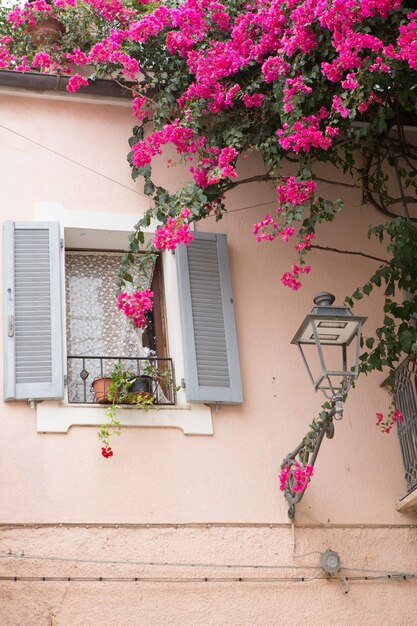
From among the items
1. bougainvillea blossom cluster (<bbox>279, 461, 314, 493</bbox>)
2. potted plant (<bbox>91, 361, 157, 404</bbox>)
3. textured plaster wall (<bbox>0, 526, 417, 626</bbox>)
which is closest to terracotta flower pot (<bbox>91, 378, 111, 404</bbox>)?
potted plant (<bbox>91, 361, 157, 404</bbox>)

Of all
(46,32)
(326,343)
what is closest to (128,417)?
(326,343)

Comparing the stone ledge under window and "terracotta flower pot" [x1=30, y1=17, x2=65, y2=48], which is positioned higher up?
"terracotta flower pot" [x1=30, y1=17, x2=65, y2=48]

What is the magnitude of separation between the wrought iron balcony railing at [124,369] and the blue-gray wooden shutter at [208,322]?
0.65 feet

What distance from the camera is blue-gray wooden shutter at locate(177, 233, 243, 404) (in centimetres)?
794

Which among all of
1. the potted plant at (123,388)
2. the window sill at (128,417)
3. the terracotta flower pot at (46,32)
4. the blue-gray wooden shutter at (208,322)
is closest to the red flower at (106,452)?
the window sill at (128,417)

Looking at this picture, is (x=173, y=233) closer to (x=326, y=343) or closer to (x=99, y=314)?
(x=99, y=314)

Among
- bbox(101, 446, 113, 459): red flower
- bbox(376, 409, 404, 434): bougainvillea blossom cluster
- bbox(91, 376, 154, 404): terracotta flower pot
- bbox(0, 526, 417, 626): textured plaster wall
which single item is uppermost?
bbox(91, 376, 154, 404): terracotta flower pot

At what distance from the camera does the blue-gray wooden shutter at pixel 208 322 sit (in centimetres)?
794

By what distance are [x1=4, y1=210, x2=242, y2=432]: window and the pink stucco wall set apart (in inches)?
5.7

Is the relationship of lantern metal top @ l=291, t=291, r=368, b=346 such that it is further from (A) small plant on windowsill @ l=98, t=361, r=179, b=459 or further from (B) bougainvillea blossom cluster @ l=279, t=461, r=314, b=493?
(A) small plant on windowsill @ l=98, t=361, r=179, b=459

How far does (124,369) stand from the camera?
27.0 feet

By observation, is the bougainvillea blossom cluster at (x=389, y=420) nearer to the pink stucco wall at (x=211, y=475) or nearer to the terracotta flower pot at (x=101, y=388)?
the pink stucco wall at (x=211, y=475)

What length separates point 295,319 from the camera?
8438mm

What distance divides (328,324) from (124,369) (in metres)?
1.81
